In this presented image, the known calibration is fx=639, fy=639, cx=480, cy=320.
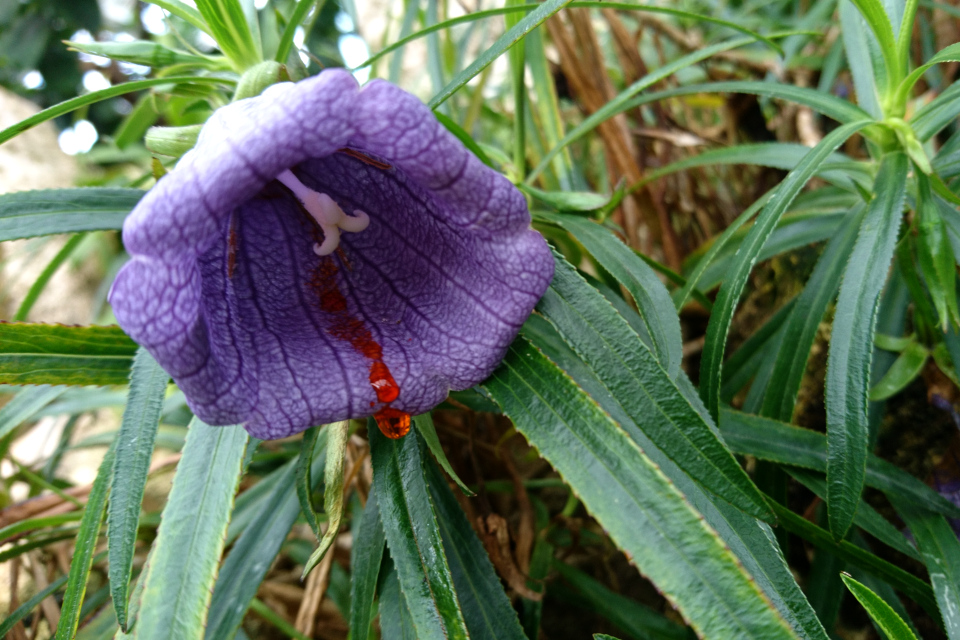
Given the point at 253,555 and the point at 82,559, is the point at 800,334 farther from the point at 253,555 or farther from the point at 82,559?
the point at 82,559

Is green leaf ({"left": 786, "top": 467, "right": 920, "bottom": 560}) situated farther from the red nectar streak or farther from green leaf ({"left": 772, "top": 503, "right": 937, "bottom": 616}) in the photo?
the red nectar streak

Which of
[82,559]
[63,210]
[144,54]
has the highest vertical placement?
[144,54]

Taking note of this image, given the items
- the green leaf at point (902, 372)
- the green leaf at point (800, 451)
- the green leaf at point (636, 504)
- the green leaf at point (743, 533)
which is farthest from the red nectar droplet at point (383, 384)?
the green leaf at point (902, 372)

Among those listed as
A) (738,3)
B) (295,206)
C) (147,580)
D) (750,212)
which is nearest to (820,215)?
(750,212)

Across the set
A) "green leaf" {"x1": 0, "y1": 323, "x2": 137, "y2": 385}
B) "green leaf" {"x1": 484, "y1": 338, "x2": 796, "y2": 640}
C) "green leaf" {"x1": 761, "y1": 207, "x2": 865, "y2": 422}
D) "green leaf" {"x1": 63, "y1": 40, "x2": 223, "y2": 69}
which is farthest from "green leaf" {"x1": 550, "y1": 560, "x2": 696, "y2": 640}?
"green leaf" {"x1": 63, "y1": 40, "x2": 223, "y2": 69}

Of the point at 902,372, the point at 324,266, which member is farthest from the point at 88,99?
the point at 902,372
